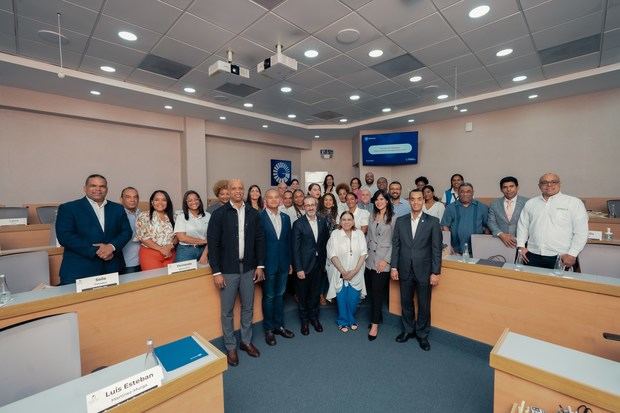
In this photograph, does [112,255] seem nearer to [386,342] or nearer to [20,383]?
[20,383]

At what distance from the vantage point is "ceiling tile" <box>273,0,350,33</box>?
9.20 ft

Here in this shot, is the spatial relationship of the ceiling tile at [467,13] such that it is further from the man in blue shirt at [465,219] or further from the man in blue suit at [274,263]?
the man in blue suit at [274,263]

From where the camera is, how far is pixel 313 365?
244cm

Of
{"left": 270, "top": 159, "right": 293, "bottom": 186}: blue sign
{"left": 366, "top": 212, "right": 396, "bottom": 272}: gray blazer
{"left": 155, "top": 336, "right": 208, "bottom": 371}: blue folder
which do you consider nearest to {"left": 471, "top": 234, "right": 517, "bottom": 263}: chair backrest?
{"left": 366, "top": 212, "right": 396, "bottom": 272}: gray blazer

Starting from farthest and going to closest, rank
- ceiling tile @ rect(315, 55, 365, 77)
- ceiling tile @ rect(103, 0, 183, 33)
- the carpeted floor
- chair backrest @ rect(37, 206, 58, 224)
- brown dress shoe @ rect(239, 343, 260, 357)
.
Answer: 1. chair backrest @ rect(37, 206, 58, 224)
2. ceiling tile @ rect(315, 55, 365, 77)
3. ceiling tile @ rect(103, 0, 183, 33)
4. brown dress shoe @ rect(239, 343, 260, 357)
5. the carpeted floor

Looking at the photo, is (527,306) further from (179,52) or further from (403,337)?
(179,52)

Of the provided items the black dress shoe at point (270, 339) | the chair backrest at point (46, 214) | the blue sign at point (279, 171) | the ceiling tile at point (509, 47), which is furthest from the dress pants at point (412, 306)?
the blue sign at point (279, 171)

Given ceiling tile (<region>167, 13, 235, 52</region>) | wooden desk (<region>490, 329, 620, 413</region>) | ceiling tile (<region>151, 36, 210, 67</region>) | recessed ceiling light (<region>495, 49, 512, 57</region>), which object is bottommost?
wooden desk (<region>490, 329, 620, 413</region>)

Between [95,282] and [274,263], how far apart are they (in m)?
1.43

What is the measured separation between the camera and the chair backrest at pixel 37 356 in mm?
1096

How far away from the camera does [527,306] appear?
2223mm

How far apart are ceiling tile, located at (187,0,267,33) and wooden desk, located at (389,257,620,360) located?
3.21 m

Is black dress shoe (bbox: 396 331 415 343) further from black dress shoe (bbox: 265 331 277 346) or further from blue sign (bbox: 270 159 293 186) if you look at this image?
blue sign (bbox: 270 159 293 186)

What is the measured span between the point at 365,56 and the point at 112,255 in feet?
12.7
